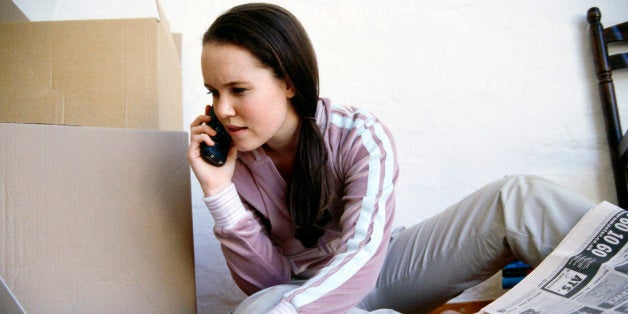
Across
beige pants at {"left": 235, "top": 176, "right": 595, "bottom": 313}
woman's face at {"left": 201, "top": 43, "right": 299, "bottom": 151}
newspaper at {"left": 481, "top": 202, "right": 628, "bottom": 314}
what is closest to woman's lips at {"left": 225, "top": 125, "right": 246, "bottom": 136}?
woman's face at {"left": 201, "top": 43, "right": 299, "bottom": 151}

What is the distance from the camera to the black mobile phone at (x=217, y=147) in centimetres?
71

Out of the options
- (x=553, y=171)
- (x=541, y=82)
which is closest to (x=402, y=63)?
(x=541, y=82)

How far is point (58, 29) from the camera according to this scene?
815mm

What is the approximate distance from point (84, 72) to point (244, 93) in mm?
349

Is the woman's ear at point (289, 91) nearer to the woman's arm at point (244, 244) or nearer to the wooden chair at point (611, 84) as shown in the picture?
the woman's arm at point (244, 244)

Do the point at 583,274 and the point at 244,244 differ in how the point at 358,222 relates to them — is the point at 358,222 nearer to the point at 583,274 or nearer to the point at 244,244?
the point at 244,244

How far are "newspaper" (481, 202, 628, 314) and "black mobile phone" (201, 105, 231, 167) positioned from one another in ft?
1.48

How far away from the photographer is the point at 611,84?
1.16 metres

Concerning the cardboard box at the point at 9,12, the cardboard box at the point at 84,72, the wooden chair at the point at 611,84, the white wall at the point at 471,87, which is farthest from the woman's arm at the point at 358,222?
the wooden chair at the point at 611,84

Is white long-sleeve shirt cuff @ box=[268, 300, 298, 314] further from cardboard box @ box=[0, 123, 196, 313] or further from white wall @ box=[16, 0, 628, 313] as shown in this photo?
white wall @ box=[16, 0, 628, 313]

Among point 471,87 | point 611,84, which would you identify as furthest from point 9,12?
point 611,84

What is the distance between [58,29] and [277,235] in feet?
1.78

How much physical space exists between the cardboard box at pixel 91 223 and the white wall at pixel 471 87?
2.14 ft

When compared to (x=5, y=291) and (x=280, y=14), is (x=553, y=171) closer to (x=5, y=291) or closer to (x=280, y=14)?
(x=280, y=14)
